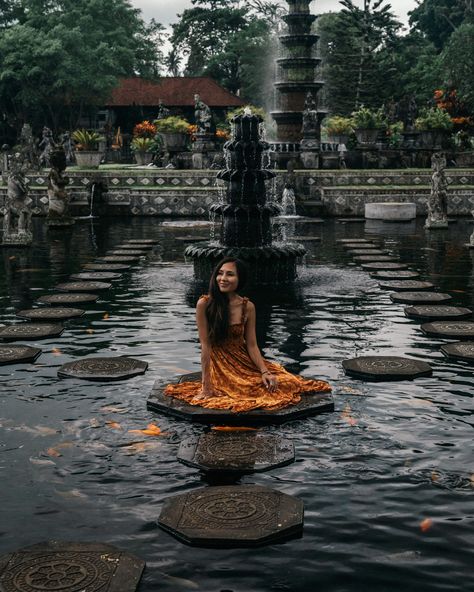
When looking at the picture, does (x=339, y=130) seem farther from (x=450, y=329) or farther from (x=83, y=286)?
(x=450, y=329)

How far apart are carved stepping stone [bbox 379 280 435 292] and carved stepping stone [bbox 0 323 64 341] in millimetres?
5592

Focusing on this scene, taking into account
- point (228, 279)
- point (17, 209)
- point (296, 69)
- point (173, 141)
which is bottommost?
point (228, 279)

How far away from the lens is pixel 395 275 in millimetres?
14977

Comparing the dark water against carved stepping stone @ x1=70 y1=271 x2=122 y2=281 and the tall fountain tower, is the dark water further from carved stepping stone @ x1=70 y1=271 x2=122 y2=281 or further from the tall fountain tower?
the tall fountain tower

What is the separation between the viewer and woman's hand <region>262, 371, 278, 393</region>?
7148mm

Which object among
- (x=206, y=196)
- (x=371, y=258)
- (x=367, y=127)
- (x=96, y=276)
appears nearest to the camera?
(x=96, y=276)

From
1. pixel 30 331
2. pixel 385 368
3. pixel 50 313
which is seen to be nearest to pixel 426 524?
pixel 385 368

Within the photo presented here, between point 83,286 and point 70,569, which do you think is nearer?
point 70,569

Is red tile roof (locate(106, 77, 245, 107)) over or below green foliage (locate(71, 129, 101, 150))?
over

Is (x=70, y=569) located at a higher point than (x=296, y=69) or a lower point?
lower

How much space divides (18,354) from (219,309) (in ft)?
9.91

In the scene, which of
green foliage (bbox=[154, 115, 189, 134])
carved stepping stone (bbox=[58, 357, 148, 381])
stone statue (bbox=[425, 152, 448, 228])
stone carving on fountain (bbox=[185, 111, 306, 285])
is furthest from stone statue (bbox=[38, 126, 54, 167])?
carved stepping stone (bbox=[58, 357, 148, 381])

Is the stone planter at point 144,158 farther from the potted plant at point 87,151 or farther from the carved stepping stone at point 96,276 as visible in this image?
the carved stepping stone at point 96,276

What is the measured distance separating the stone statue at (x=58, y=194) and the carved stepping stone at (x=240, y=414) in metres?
18.2
